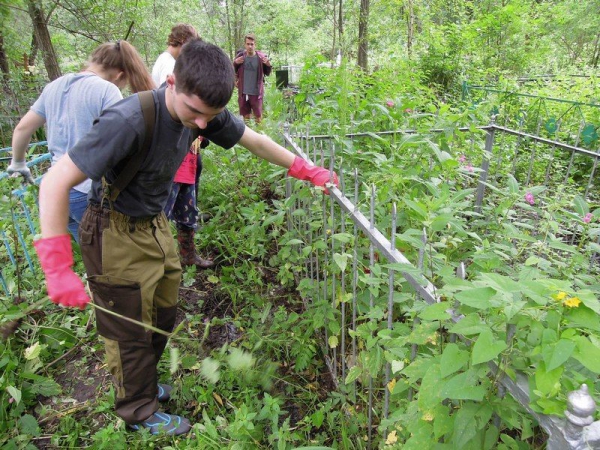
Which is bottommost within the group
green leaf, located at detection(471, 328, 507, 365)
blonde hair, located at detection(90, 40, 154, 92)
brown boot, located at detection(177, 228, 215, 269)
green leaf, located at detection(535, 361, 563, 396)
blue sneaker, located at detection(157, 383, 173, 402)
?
blue sneaker, located at detection(157, 383, 173, 402)

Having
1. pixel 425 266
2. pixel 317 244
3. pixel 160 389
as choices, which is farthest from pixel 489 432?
pixel 160 389

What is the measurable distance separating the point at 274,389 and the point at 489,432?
152cm

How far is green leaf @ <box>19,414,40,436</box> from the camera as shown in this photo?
207 centimetres

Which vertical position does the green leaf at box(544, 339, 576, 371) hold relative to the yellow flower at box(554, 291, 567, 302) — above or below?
below

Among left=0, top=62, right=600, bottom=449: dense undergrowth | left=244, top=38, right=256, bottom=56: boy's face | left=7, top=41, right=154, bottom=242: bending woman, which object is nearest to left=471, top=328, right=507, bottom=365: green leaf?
left=0, top=62, right=600, bottom=449: dense undergrowth

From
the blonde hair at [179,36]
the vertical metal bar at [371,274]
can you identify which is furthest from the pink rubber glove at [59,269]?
the blonde hair at [179,36]

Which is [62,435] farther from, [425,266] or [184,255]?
[425,266]

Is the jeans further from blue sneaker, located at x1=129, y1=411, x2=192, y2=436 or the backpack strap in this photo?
blue sneaker, located at x1=129, y1=411, x2=192, y2=436

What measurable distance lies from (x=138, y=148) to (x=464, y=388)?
1401 millimetres

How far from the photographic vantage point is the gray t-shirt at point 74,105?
230cm

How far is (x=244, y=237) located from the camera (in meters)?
3.30

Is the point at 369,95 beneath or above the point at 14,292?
above

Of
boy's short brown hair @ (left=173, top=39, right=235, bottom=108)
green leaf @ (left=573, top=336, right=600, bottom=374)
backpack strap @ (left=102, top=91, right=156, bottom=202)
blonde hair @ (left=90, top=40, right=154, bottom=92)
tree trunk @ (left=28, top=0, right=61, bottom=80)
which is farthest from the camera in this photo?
tree trunk @ (left=28, top=0, right=61, bottom=80)

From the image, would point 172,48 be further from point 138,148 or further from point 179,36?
point 138,148
